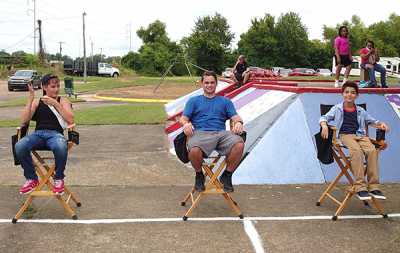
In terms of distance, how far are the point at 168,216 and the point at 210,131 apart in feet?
3.49

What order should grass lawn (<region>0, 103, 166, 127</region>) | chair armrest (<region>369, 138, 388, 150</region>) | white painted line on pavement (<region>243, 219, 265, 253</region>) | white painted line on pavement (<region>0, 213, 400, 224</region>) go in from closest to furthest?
white painted line on pavement (<region>243, 219, 265, 253</region>) < white painted line on pavement (<region>0, 213, 400, 224</region>) < chair armrest (<region>369, 138, 388, 150</region>) < grass lawn (<region>0, 103, 166, 127</region>)

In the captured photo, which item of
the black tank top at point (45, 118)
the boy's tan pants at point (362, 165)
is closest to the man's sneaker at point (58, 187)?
the black tank top at point (45, 118)

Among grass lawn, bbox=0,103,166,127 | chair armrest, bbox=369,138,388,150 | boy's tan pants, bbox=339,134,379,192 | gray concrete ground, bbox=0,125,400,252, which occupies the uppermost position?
chair armrest, bbox=369,138,388,150

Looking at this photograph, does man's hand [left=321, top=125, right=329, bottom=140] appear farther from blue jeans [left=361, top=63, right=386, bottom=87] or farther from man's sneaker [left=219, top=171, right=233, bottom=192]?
blue jeans [left=361, top=63, right=386, bottom=87]

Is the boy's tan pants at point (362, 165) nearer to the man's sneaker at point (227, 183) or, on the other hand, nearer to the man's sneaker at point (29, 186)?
the man's sneaker at point (227, 183)

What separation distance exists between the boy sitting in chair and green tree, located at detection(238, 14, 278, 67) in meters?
80.9

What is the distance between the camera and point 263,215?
5441 mm

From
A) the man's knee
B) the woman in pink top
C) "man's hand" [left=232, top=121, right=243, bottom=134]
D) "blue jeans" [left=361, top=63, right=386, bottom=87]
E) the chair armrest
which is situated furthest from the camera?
"blue jeans" [left=361, top=63, right=386, bottom=87]

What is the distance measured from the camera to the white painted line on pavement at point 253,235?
443 cm

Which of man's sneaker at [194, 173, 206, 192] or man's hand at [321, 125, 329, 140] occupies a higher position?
man's hand at [321, 125, 329, 140]

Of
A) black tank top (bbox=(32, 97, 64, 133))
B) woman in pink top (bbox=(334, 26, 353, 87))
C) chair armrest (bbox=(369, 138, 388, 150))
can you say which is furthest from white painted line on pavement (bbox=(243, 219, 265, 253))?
woman in pink top (bbox=(334, 26, 353, 87))

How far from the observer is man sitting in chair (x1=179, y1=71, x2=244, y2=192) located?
209 inches

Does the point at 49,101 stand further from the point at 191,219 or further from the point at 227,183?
the point at 227,183

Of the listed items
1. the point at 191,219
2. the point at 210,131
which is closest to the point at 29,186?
the point at 191,219
